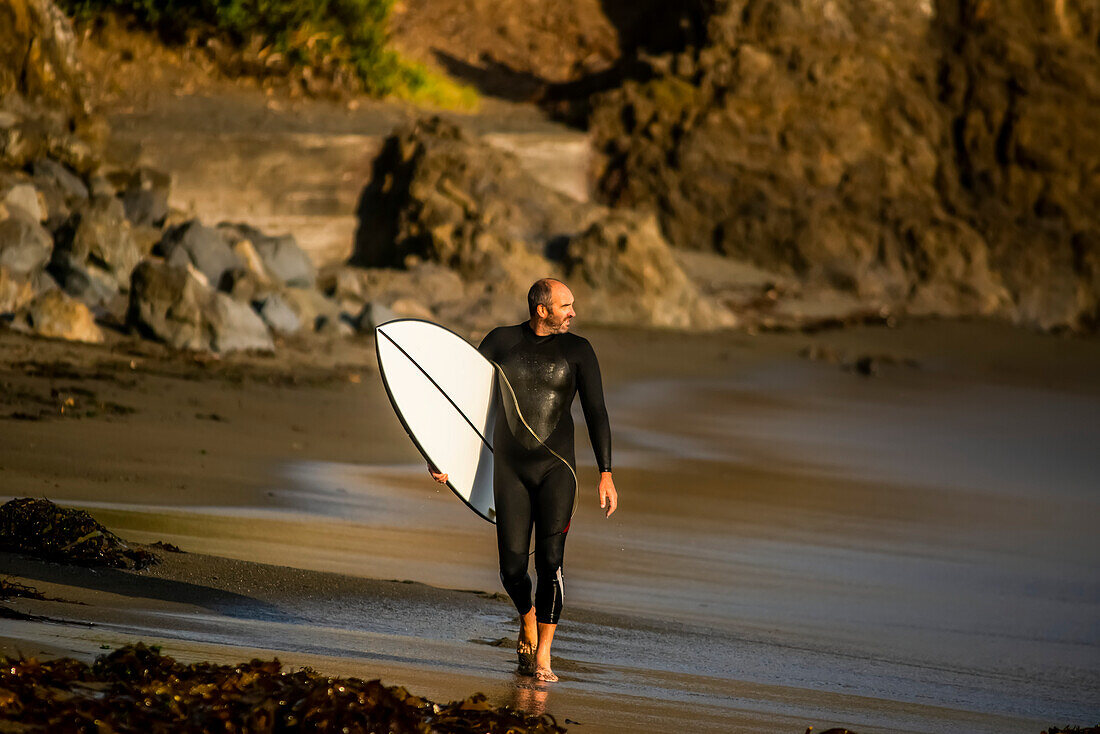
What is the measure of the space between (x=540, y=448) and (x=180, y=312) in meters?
8.73

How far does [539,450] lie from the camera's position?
5641 mm

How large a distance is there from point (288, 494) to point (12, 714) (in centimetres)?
516

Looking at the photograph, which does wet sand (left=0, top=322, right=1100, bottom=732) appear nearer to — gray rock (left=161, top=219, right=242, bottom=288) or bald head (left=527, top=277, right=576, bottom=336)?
bald head (left=527, top=277, right=576, bottom=336)

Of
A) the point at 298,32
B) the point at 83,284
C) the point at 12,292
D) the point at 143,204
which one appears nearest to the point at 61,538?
the point at 12,292

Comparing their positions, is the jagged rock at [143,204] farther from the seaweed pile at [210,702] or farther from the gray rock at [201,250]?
the seaweed pile at [210,702]

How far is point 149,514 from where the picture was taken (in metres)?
7.84

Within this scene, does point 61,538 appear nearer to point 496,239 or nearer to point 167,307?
point 167,307

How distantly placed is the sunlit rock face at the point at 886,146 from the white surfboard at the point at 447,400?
17.4 metres

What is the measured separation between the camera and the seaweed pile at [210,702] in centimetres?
405

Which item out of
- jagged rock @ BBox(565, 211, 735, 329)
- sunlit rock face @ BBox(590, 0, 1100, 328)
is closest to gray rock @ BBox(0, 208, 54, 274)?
jagged rock @ BBox(565, 211, 735, 329)

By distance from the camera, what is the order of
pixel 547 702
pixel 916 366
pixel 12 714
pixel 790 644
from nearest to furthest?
1. pixel 12 714
2. pixel 547 702
3. pixel 790 644
4. pixel 916 366

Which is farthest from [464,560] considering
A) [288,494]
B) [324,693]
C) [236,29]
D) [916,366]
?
[236,29]

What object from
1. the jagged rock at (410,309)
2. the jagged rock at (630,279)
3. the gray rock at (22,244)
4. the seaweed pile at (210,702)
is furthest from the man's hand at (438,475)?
the jagged rock at (630,279)

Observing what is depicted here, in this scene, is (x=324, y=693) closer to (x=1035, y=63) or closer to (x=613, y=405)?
(x=613, y=405)
